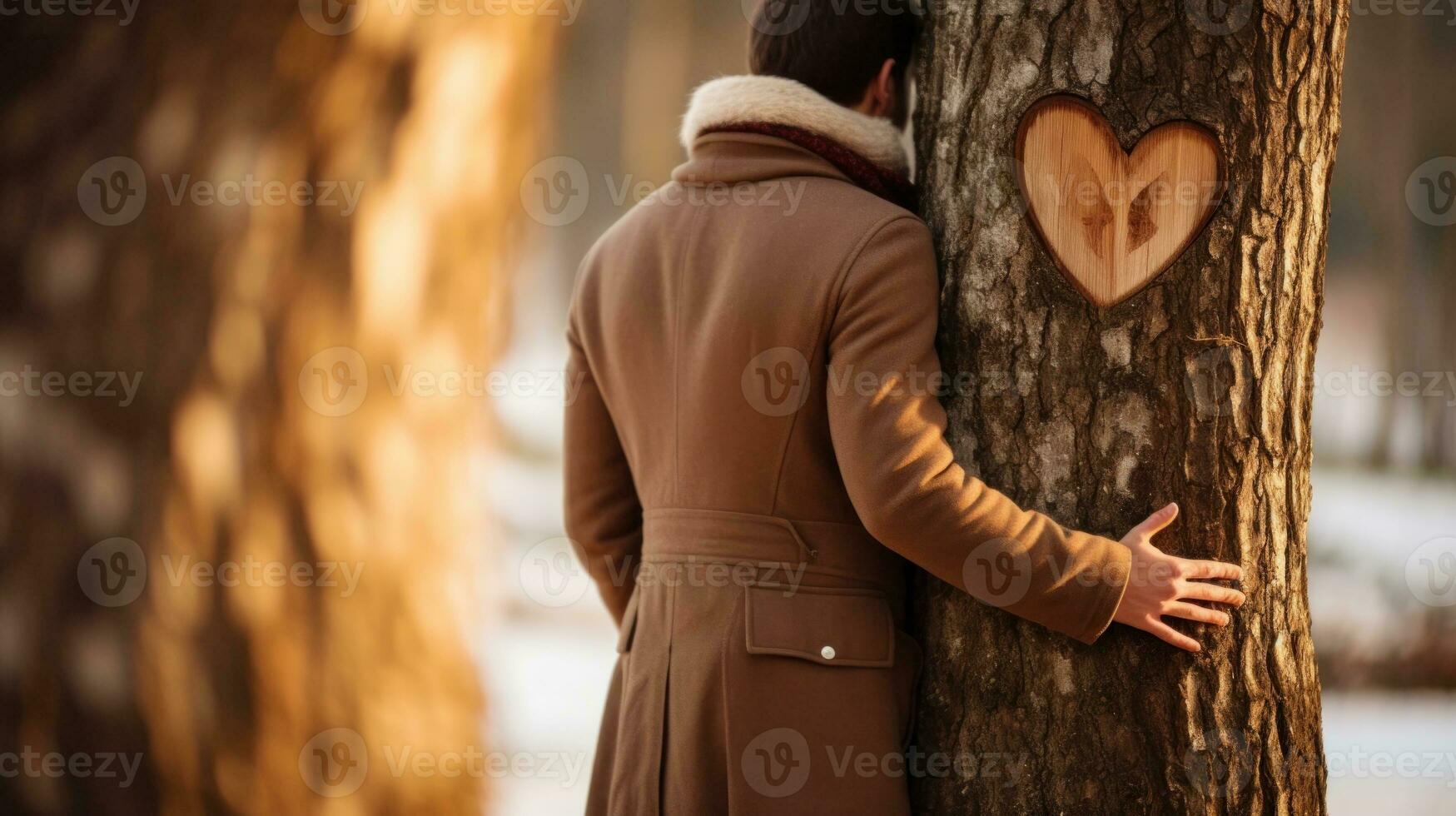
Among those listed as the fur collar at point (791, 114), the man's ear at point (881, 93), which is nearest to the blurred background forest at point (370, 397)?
the fur collar at point (791, 114)

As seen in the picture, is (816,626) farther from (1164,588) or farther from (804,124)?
(804,124)

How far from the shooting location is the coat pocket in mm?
1367

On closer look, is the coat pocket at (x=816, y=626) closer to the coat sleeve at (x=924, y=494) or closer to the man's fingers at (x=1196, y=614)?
the coat sleeve at (x=924, y=494)

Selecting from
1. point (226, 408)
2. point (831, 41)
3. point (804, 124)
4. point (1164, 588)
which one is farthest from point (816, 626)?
point (226, 408)

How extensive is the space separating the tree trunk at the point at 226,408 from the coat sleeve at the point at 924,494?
170 centimetres

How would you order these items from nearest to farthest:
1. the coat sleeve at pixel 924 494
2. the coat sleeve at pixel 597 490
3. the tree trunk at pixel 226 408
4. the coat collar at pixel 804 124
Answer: the coat sleeve at pixel 924 494
the coat collar at pixel 804 124
the coat sleeve at pixel 597 490
the tree trunk at pixel 226 408

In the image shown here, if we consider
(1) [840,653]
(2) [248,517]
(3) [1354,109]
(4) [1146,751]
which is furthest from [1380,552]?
(2) [248,517]

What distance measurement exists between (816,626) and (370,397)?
5.71ft

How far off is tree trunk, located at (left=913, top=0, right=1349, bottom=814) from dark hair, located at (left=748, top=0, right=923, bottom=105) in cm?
12

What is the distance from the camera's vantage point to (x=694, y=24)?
11.4 feet

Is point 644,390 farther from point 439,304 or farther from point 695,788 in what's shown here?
point 439,304

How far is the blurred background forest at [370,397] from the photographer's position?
7.69 feet

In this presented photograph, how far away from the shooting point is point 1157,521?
4.39ft

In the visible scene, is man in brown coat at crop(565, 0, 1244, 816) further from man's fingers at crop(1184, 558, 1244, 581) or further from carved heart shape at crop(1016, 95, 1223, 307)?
carved heart shape at crop(1016, 95, 1223, 307)
